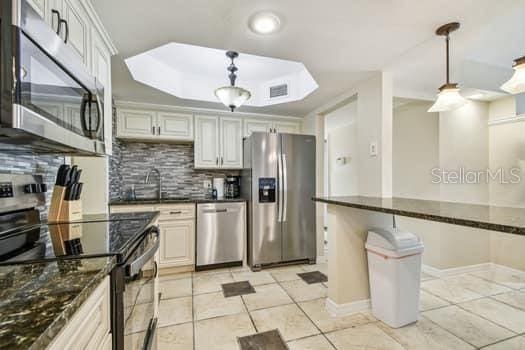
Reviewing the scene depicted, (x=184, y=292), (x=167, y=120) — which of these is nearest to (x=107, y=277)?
(x=184, y=292)

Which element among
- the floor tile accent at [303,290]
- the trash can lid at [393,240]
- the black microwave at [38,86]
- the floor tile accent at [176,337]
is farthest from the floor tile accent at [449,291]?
the black microwave at [38,86]

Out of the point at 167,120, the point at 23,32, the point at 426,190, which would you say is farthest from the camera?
the point at 167,120

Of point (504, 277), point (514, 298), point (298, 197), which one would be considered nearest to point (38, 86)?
point (298, 197)

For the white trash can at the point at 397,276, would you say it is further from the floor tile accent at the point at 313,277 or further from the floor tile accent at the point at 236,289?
the floor tile accent at the point at 236,289

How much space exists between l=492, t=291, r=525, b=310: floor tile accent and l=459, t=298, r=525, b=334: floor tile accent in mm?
86

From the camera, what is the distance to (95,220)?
1.58 m

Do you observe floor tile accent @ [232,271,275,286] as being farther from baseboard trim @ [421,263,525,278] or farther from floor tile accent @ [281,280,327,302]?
baseboard trim @ [421,263,525,278]

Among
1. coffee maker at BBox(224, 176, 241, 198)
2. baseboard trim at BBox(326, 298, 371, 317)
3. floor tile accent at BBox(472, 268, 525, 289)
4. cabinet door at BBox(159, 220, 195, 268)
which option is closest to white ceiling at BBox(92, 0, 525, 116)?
cabinet door at BBox(159, 220, 195, 268)

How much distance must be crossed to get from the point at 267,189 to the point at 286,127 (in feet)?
3.90

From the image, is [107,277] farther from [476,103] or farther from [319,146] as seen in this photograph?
[476,103]

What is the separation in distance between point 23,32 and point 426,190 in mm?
3638

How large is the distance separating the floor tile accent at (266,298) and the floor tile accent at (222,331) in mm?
190

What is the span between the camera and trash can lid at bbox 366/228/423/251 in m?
1.78

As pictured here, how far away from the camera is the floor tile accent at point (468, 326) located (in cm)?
171
